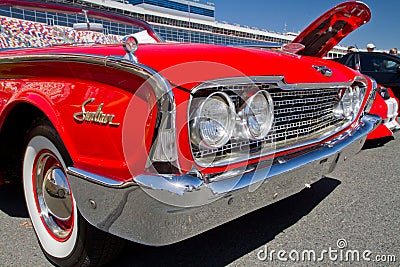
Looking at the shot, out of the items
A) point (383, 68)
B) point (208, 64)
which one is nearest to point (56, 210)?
point (208, 64)

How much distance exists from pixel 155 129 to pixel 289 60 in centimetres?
107

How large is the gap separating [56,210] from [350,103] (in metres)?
1.94

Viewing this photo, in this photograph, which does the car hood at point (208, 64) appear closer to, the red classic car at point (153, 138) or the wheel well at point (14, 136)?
the red classic car at point (153, 138)

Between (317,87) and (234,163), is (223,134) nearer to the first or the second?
(234,163)

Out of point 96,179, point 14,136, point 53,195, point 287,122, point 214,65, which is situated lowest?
point 53,195

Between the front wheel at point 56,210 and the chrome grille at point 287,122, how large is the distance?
624mm

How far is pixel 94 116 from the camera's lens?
4.62 feet

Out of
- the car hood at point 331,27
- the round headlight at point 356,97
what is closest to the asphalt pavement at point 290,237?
the round headlight at point 356,97

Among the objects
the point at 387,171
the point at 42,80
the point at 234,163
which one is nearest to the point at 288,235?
the point at 234,163

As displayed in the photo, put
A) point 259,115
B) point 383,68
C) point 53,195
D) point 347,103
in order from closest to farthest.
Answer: point 259,115
point 53,195
point 347,103
point 383,68

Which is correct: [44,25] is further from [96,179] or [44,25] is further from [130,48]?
[96,179]

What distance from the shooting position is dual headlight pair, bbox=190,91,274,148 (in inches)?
55.0

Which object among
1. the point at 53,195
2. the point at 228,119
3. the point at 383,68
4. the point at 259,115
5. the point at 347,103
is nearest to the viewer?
the point at 228,119

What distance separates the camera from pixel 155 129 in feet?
4.18
